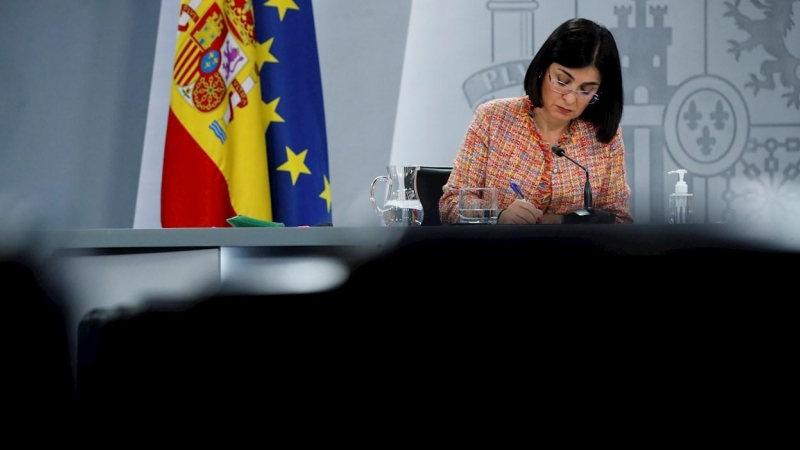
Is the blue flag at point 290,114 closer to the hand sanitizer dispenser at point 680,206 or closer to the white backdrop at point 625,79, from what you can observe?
the white backdrop at point 625,79

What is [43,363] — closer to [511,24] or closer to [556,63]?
[556,63]

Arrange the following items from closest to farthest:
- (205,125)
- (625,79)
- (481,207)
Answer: (481,207)
(205,125)
(625,79)

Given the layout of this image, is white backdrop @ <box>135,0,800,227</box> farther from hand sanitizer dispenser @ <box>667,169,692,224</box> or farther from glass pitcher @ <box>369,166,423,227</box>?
glass pitcher @ <box>369,166,423,227</box>

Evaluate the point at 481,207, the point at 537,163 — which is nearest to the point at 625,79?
the point at 537,163

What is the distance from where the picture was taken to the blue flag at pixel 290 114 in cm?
267

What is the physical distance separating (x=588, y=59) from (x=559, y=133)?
0.24 metres

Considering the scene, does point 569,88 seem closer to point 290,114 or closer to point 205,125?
point 290,114

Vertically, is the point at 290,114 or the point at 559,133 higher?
the point at 290,114

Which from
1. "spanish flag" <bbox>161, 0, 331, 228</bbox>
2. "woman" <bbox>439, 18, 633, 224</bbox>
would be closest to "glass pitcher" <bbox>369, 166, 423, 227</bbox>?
"woman" <bbox>439, 18, 633, 224</bbox>

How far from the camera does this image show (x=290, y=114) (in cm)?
268

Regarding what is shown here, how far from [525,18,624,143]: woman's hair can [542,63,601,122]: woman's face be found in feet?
0.05

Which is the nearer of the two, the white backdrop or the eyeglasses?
the eyeglasses

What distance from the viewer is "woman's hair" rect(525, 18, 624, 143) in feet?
6.12

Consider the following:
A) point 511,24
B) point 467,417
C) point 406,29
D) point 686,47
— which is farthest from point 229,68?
point 467,417
